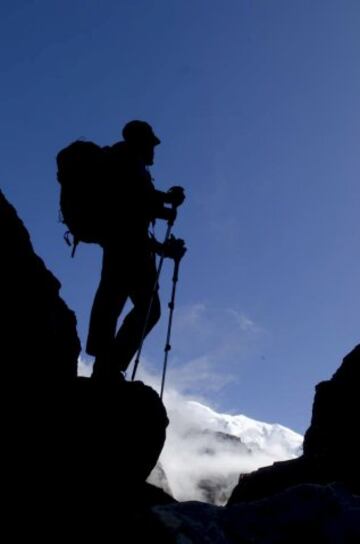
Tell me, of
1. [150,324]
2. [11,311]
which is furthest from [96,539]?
[150,324]

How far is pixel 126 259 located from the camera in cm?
834

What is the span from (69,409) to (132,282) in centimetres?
277

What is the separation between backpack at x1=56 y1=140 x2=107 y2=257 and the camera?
8109 millimetres

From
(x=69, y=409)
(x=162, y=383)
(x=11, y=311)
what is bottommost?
(x=69, y=409)

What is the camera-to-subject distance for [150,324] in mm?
8703

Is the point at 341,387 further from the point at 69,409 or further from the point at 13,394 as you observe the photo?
the point at 13,394

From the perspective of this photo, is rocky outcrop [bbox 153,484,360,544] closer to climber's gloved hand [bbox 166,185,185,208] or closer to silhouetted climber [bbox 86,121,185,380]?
silhouetted climber [bbox 86,121,185,380]

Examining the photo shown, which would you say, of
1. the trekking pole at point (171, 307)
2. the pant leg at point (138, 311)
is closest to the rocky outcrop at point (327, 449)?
the trekking pole at point (171, 307)

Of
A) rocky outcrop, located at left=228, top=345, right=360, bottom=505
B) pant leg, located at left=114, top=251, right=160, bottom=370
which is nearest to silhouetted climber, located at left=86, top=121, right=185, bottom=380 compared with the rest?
pant leg, located at left=114, top=251, right=160, bottom=370

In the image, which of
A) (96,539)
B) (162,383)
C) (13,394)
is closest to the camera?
(96,539)

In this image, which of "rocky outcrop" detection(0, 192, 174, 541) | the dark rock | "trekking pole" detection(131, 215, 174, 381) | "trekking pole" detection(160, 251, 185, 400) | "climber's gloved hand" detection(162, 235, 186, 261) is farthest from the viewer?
"climber's gloved hand" detection(162, 235, 186, 261)

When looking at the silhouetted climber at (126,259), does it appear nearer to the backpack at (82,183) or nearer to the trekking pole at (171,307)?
the backpack at (82,183)

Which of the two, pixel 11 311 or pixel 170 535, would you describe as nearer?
pixel 170 535

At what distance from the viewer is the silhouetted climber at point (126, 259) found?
792cm
